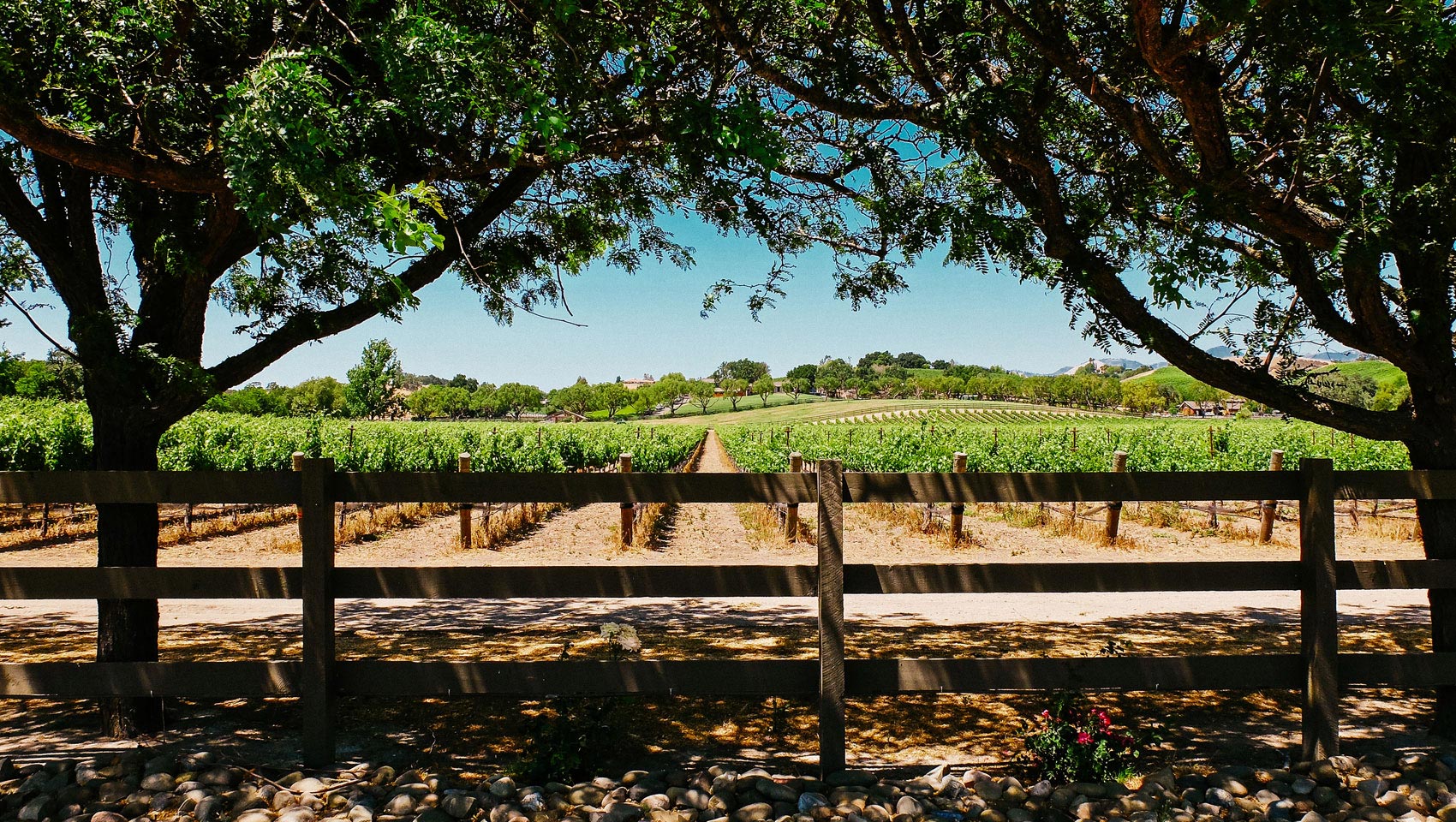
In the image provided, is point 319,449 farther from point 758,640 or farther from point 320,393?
point 320,393

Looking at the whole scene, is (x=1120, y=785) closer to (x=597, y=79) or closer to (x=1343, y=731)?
(x=1343, y=731)

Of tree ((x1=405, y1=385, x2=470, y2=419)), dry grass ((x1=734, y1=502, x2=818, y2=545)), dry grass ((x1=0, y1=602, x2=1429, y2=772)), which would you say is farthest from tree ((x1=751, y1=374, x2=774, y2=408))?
dry grass ((x1=0, y1=602, x2=1429, y2=772))

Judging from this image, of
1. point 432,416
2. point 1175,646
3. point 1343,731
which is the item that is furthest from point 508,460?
point 432,416

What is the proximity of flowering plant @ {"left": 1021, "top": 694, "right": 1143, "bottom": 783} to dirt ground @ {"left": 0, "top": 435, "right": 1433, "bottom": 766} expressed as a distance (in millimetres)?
360

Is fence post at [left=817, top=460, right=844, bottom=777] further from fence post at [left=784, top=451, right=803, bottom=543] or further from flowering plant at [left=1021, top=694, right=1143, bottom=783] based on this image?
fence post at [left=784, top=451, right=803, bottom=543]

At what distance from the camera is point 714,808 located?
3619 millimetres

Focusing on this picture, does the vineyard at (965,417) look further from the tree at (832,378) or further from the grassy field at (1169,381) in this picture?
the grassy field at (1169,381)

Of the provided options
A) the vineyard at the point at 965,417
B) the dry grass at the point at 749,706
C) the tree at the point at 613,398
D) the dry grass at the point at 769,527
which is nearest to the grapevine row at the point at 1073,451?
the dry grass at the point at 769,527

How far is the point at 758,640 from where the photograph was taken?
7.16m

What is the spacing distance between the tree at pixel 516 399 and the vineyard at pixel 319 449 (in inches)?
3963

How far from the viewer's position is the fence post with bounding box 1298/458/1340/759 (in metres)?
4.11

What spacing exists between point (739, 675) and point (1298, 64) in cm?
471

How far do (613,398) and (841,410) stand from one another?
4783cm

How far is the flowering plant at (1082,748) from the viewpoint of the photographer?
153 inches
